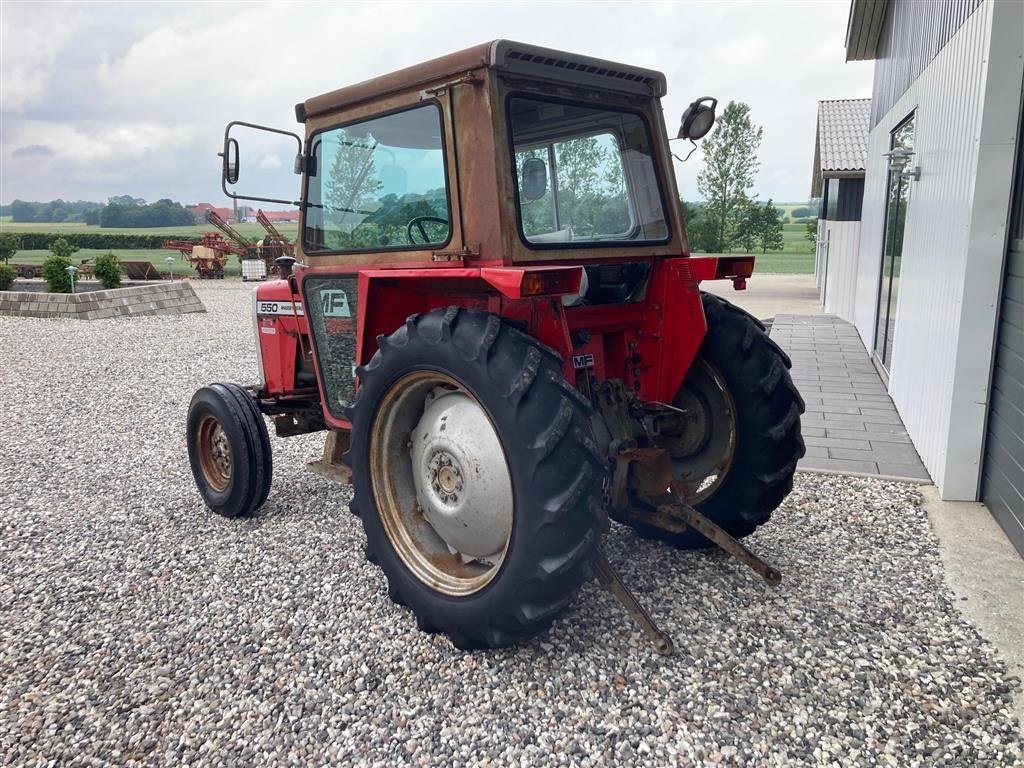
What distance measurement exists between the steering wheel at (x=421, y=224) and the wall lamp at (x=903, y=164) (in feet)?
16.5

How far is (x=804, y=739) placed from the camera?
96.4 inches

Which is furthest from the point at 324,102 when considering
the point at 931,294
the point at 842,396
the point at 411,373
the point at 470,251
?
the point at 842,396

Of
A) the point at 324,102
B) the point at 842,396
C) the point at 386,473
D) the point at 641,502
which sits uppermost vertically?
the point at 324,102

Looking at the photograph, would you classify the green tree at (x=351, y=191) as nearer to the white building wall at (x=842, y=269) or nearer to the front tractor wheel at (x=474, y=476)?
the front tractor wheel at (x=474, y=476)

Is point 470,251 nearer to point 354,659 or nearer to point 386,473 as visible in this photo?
point 386,473

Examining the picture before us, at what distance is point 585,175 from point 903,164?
18.6 ft

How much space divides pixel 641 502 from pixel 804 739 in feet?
4.35

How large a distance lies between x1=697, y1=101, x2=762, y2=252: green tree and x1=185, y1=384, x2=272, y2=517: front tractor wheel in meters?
46.9

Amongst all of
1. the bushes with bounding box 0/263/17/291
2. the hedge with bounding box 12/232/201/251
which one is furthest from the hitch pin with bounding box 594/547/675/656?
the hedge with bounding box 12/232/201/251

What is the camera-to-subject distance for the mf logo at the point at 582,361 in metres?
3.24

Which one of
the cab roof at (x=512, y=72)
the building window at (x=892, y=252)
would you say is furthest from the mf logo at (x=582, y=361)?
the building window at (x=892, y=252)

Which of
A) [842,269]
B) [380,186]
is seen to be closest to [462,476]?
[380,186]

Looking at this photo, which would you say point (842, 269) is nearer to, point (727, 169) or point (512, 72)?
point (512, 72)

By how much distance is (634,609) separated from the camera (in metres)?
2.86
